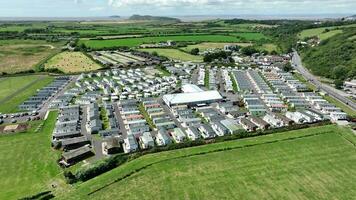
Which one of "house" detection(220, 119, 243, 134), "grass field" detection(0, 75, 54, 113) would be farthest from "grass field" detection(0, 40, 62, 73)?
"house" detection(220, 119, 243, 134)

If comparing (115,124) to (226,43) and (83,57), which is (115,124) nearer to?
(83,57)

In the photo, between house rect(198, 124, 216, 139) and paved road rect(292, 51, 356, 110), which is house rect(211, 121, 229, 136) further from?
paved road rect(292, 51, 356, 110)

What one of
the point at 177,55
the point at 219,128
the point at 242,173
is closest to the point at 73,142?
the point at 219,128

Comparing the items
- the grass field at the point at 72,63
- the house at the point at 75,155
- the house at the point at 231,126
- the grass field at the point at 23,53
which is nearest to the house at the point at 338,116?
the house at the point at 231,126

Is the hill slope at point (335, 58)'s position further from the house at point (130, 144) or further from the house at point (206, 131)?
the house at point (130, 144)

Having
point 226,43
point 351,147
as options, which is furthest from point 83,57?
point 351,147

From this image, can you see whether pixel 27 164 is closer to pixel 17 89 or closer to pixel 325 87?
pixel 17 89

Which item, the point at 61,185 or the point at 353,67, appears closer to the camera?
the point at 61,185
